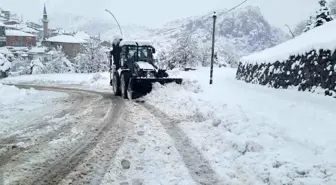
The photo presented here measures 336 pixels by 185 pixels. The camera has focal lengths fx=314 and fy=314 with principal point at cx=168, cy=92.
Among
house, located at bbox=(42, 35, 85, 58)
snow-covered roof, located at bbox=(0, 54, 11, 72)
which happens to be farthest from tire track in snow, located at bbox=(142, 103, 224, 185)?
house, located at bbox=(42, 35, 85, 58)

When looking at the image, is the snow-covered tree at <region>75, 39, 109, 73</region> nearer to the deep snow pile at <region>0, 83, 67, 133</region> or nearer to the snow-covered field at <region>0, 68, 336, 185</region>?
the deep snow pile at <region>0, 83, 67, 133</region>

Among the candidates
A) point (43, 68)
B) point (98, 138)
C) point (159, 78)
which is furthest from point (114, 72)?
point (43, 68)

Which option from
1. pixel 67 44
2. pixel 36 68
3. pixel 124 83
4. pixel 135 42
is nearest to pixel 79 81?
pixel 135 42

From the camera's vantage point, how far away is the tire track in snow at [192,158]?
15.0 ft

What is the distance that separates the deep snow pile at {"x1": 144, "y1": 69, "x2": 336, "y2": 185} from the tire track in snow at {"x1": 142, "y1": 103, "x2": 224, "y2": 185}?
0.49ft

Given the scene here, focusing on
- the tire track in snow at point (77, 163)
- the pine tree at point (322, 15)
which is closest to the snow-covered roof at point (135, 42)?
the tire track in snow at point (77, 163)

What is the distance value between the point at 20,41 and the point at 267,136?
3489 inches

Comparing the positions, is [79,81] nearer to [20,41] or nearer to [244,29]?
[20,41]

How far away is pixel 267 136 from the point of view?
6.07 m

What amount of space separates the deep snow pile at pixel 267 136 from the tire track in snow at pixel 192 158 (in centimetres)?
15

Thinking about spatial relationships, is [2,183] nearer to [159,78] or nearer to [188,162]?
[188,162]

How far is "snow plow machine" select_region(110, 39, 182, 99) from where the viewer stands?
1404 centimetres

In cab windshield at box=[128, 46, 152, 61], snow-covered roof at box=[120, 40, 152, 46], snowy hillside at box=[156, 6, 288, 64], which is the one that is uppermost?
snowy hillside at box=[156, 6, 288, 64]

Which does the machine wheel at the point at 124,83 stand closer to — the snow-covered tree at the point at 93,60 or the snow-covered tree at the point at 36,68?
the snow-covered tree at the point at 36,68
